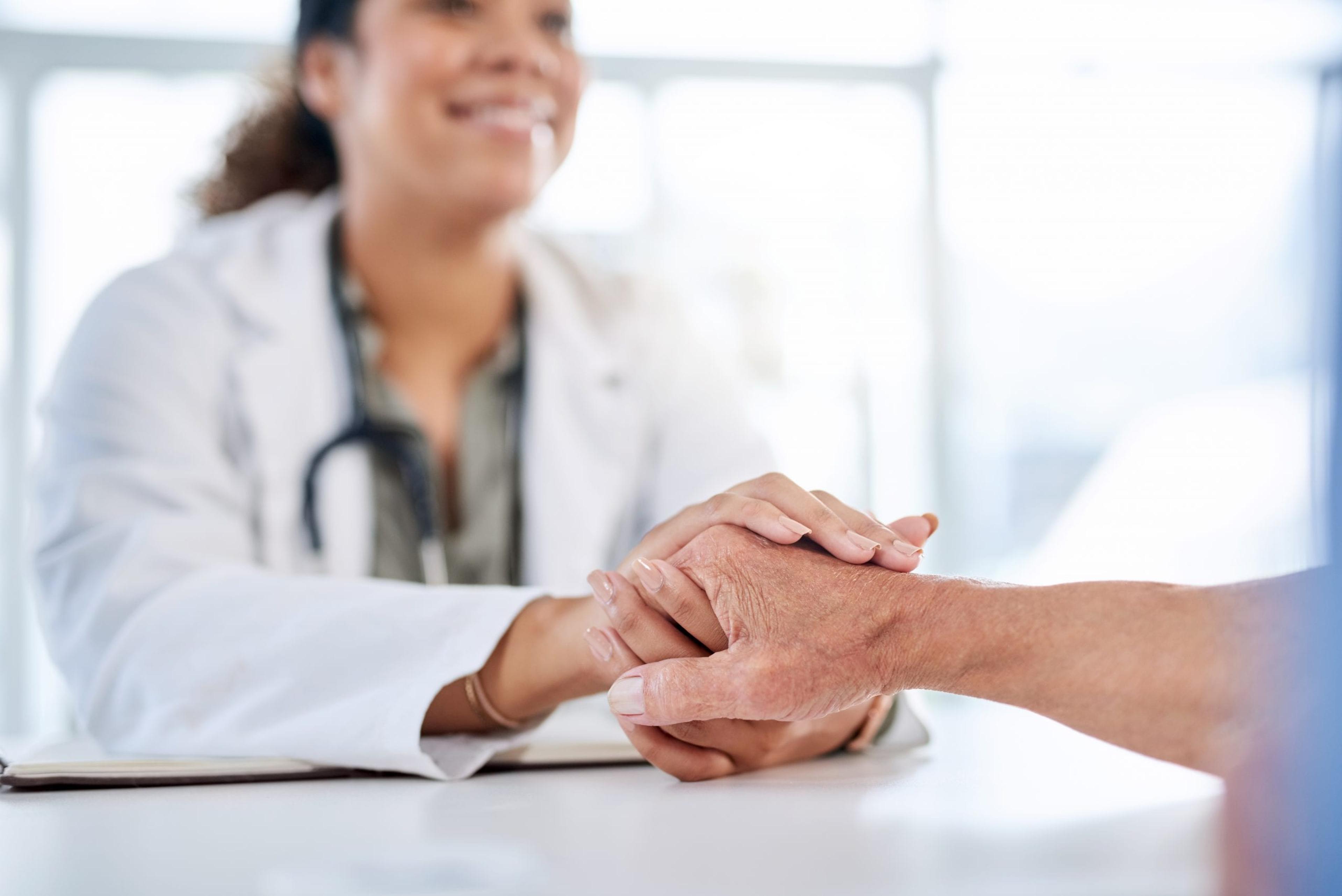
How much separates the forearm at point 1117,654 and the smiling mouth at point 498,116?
927 millimetres

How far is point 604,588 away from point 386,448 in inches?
25.0

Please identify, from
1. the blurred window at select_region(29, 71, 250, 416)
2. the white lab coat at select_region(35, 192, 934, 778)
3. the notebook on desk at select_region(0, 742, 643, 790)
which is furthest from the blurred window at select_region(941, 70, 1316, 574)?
the notebook on desk at select_region(0, 742, 643, 790)

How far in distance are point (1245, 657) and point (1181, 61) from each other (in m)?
4.66

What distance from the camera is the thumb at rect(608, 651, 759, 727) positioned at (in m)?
0.66

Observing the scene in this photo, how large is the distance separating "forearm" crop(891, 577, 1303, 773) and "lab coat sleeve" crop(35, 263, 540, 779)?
1.01 feet

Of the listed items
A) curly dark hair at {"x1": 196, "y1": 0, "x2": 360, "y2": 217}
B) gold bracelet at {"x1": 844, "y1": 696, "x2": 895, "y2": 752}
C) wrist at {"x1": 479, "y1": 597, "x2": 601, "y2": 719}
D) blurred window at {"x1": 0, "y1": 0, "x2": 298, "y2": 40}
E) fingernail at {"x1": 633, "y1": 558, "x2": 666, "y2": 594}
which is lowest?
gold bracelet at {"x1": 844, "y1": 696, "x2": 895, "y2": 752}

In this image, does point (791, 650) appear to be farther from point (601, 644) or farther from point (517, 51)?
point (517, 51)

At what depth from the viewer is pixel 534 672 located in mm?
764

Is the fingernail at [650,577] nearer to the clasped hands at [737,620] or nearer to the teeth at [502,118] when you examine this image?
the clasped hands at [737,620]

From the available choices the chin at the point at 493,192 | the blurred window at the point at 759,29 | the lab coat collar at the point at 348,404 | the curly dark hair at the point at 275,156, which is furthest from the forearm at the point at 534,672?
the blurred window at the point at 759,29

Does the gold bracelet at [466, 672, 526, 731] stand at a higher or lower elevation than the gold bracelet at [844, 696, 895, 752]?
higher

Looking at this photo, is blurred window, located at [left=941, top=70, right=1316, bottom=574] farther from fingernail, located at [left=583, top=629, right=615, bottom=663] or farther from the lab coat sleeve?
fingernail, located at [left=583, top=629, right=615, bottom=663]

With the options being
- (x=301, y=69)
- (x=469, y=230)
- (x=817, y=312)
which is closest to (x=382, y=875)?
(x=469, y=230)

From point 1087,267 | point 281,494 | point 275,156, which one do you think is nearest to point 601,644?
point 281,494
